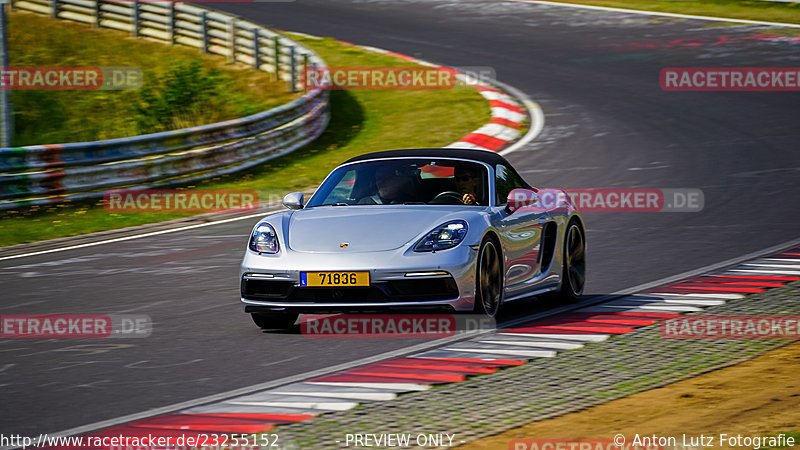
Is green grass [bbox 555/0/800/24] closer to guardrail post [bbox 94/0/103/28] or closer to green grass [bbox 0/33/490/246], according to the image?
green grass [bbox 0/33/490/246]

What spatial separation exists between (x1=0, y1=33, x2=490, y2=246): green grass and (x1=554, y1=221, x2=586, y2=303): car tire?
21.7ft

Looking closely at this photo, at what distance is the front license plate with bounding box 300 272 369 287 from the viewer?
797 centimetres

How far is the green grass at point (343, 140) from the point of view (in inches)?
581

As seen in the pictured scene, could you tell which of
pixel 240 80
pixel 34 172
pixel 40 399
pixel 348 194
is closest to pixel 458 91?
pixel 240 80

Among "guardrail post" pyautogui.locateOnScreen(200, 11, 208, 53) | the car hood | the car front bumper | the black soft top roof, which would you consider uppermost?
"guardrail post" pyautogui.locateOnScreen(200, 11, 208, 53)

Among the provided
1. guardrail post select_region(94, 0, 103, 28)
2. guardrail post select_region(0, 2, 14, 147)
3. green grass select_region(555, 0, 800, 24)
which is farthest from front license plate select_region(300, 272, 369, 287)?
guardrail post select_region(94, 0, 103, 28)

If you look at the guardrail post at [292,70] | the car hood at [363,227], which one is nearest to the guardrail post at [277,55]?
the guardrail post at [292,70]

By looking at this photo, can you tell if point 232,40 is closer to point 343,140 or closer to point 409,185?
point 343,140

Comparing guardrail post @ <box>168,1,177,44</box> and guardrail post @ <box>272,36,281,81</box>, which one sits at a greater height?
guardrail post @ <box>168,1,177,44</box>

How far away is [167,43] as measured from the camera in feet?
97.7

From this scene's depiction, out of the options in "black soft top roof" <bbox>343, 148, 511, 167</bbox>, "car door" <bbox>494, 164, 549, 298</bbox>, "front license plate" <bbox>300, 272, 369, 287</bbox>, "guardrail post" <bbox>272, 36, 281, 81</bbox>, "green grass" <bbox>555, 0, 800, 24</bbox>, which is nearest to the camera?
"front license plate" <bbox>300, 272, 369, 287</bbox>

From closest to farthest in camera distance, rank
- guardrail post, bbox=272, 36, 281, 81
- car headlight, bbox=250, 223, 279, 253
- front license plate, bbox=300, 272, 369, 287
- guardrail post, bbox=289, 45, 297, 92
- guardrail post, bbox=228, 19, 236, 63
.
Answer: front license plate, bbox=300, 272, 369, 287 < car headlight, bbox=250, 223, 279, 253 < guardrail post, bbox=289, 45, 297, 92 < guardrail post, bbox=272, 36, 281, 81 < guardrail post, bbox=228, 19, 236, 63

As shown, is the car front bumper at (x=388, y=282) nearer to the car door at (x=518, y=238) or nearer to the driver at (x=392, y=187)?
the car door at (x=518, y=238)

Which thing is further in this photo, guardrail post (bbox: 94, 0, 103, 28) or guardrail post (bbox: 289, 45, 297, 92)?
guardrail post (bbox: 94, 0, 103, 28)
